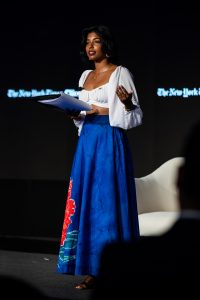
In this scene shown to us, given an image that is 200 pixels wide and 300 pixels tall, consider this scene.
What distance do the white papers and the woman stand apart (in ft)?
0.63

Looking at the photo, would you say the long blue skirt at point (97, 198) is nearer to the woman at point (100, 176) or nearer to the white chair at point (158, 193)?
Result: the woman at point (100, 176)

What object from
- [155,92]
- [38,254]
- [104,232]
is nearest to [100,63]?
[104,232]

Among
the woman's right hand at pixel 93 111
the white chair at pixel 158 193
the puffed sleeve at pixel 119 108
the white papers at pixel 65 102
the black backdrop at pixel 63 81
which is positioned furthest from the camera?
the black backdrop at pixel 63 81

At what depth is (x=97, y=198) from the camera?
3.89 m

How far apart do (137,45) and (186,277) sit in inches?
208

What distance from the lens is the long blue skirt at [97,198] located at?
386 centimetres

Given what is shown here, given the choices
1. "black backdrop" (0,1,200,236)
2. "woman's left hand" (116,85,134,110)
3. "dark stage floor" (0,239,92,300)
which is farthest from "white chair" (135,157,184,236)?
"woman's left hand" (116,85,134,110)

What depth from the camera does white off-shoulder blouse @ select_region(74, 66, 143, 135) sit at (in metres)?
3.78

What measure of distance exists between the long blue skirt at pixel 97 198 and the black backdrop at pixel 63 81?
2217 mm

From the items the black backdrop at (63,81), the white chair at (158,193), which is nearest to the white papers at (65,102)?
the white chair at (158,193)

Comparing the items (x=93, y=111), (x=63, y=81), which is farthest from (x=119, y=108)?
(x=63, y=81)

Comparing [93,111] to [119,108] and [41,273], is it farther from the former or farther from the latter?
[41,273]

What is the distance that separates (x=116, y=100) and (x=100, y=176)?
0.46 metres

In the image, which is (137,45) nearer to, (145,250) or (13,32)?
(13,32)
